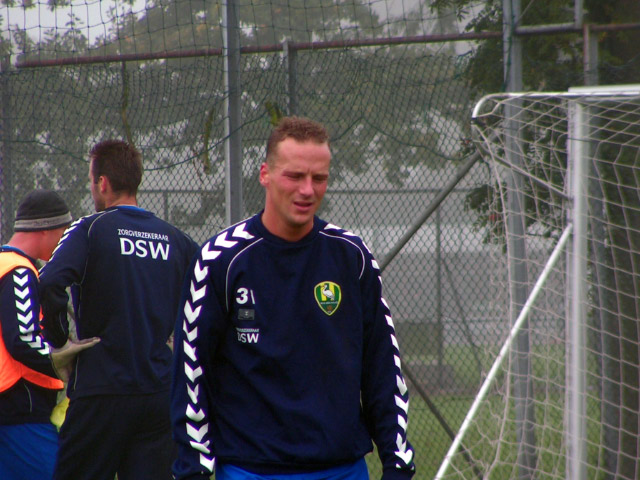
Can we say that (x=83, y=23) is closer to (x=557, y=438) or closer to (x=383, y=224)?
(x=383, y=224)

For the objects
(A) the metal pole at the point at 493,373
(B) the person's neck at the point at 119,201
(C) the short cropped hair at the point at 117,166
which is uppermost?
(C) the short cropped hair at the point at 117,166

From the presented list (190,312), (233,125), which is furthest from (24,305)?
(233,125)

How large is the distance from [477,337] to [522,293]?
3.17 feet

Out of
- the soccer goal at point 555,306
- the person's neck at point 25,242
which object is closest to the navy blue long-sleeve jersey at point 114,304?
the person's neck at point 25,242

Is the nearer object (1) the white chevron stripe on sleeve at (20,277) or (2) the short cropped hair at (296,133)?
(2) the short cropped hair at (296,133)

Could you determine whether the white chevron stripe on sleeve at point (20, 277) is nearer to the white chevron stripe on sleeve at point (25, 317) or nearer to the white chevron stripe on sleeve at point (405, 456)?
the white chevron stripe on sleeve at point (25, 317)

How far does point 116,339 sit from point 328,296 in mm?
1685

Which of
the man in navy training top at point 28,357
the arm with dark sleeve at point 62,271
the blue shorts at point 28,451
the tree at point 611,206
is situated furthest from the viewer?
the tree at point 611,206

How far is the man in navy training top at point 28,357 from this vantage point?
13.1ft

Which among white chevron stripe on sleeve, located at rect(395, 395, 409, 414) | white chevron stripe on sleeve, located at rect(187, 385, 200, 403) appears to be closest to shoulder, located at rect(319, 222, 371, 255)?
white chevron stripe on sleeve, located at rect(395, 395, 409, 414)

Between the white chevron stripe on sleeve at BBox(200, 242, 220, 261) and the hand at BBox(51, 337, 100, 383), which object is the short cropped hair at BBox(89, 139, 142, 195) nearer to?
the hand at BBox(51, 337, 100, 383)

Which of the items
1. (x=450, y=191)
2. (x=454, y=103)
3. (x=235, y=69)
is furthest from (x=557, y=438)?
(x=235, y=69)

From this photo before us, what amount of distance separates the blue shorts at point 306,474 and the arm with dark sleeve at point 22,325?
165 centimetres

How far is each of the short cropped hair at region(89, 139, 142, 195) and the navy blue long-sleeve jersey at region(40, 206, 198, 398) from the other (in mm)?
145
